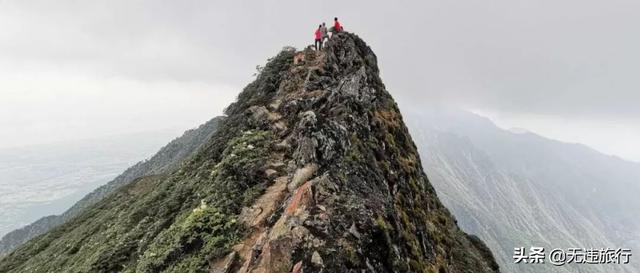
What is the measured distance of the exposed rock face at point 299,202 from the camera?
15.8m

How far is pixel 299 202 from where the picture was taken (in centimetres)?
1697

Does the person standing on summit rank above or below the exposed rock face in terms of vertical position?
above

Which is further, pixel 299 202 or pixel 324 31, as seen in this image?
pixel 324 31

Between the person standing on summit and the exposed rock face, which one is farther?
the person standing on summit

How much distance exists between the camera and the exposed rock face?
15789 mm

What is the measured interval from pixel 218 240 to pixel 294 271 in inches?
170

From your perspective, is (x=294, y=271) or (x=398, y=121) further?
(x=398, y=121)

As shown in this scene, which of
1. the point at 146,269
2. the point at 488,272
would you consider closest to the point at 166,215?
the point at 146,269

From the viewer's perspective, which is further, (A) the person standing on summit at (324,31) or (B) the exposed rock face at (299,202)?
(A) the person standing on summit at (324,31)

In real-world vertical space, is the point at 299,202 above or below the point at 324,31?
below

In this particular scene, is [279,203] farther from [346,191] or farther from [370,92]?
[370,92]

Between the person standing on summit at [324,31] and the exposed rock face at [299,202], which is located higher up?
the person standing on summit at [324,31]

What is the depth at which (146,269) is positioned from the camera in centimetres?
1791

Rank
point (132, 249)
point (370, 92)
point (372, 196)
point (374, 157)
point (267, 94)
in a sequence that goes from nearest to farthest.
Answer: point (372, 196) < point (132, 249) < point (374, 157) < point (370, 92) < point (267, 94)
